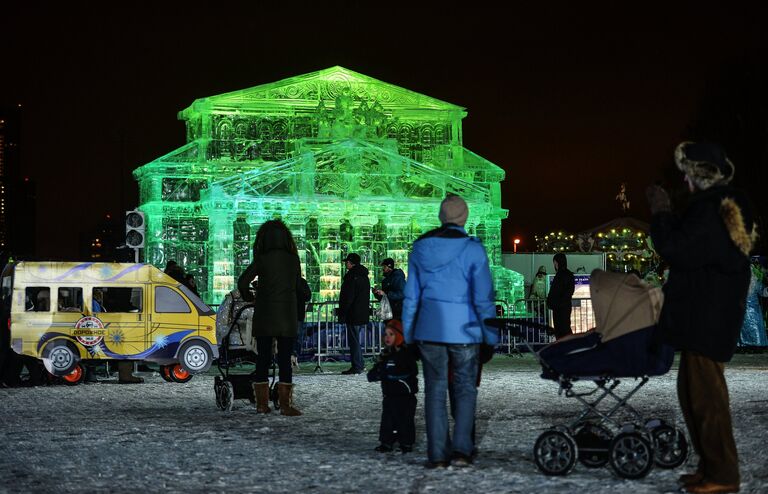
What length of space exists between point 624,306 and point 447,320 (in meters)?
1.24

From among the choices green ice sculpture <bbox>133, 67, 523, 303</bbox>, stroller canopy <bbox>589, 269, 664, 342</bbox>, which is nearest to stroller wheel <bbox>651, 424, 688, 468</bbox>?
stroller canopy <bbox>589, 269, 664, 342</bbox>

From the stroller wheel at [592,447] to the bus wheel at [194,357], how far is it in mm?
11052

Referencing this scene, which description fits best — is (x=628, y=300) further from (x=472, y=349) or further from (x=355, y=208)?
(x=355, y=208)

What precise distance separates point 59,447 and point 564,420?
4.81 m

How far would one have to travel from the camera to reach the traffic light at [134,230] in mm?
23906

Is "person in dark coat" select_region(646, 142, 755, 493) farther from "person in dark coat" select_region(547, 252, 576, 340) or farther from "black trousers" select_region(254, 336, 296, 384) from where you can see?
"person in dark coat" select_region(547, 252, 576, 340)

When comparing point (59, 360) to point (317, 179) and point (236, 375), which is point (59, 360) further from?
point (317, 179)

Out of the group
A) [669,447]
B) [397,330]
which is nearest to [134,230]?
[397,330]

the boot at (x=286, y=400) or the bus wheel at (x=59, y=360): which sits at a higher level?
→ the bus wheel at (x=59, y=360)

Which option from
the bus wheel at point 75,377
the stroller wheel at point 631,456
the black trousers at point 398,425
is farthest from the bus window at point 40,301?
the stroller wheel at point 631,456

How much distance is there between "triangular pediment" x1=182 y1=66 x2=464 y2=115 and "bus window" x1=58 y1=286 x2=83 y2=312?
3296 centimetres

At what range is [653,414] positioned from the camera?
1305cm

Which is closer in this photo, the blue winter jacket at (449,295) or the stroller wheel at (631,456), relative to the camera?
the stroller wheel at (631,456)

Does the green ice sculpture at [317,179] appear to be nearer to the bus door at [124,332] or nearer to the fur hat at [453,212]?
the bus door at [124,332]
